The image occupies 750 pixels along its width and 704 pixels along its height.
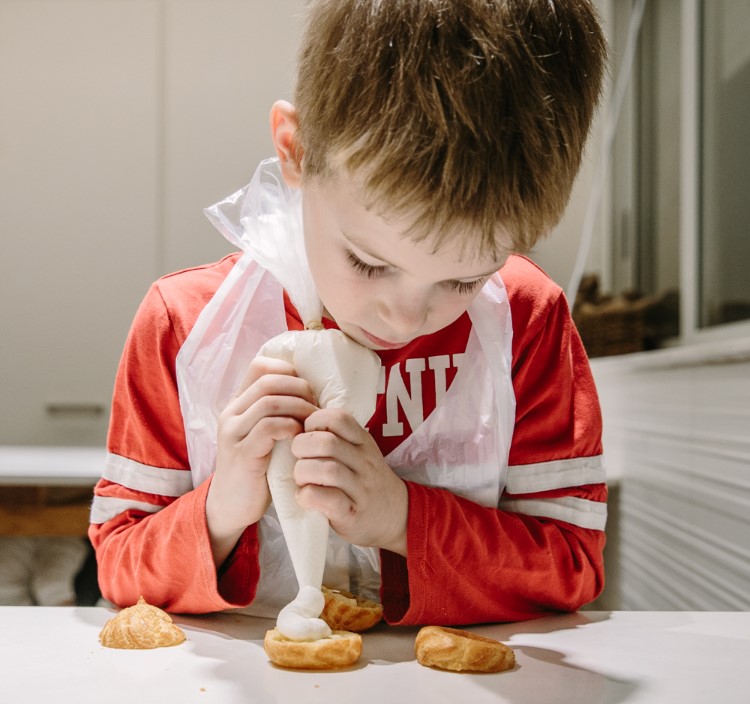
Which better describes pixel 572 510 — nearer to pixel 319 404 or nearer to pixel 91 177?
pixel 319 404

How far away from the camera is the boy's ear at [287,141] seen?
612 millimetres

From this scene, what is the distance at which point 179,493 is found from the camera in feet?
2.35

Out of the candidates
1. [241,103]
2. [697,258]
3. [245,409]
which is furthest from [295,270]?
[241,103]

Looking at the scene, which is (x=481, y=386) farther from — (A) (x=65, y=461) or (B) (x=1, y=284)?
(B) (x=1, y=284)

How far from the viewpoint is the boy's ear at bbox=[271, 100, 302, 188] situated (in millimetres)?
612

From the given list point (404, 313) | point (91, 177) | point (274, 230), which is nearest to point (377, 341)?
point (404, 313)

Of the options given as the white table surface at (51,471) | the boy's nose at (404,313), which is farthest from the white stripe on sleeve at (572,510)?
the white table surface at (51,471)

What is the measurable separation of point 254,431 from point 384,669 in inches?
6.7

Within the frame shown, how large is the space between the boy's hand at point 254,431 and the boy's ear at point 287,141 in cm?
15

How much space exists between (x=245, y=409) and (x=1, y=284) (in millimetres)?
2371

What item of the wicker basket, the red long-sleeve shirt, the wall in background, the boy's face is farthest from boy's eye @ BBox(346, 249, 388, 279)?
the wall in background

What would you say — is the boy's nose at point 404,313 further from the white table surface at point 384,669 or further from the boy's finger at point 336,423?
the white table surface at point 384,669

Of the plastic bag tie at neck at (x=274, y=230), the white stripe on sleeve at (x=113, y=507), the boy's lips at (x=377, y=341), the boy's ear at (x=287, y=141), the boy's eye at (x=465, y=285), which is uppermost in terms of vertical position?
the boy's ear at (x=287, y=141)

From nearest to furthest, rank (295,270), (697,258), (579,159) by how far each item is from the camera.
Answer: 1. (579,159)
2. (295,270)
3. (697,258)
